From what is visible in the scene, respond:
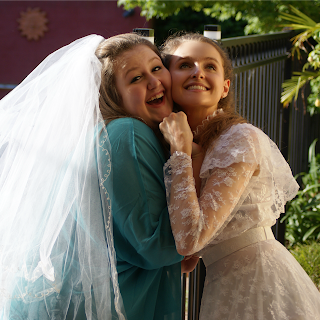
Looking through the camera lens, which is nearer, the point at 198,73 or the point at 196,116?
the point at 198,73

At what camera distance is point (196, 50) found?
210 cm

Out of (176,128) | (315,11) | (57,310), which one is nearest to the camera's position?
(57,310)

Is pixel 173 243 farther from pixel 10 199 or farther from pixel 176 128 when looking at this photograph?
pixel 10 199

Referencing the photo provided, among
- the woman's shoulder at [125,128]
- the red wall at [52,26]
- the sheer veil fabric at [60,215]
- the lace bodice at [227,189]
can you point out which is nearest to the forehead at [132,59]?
the sheer veil fabric at [60,215]

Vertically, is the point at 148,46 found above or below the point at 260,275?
above

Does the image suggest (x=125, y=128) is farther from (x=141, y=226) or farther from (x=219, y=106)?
(x=219, y=106)

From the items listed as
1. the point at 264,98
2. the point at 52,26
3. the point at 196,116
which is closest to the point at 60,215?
the point at 196,116

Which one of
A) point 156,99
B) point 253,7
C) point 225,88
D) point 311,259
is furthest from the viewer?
point 253,7

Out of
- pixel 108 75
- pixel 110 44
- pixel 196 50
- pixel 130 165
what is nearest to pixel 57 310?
pixel 130 165

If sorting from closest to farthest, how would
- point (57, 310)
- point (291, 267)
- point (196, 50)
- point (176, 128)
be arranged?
1. point (57, 310)
2. point (176, 128)
3. point (291, 267)
4. point (196, 50)

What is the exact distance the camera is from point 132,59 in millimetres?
1879

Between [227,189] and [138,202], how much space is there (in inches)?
14.6

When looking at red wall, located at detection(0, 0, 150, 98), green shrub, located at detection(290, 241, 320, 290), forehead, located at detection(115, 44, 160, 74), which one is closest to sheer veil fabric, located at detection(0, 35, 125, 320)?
forehead, located at detection(115, 44, 160, 74)

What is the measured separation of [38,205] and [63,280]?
0.31 meters
